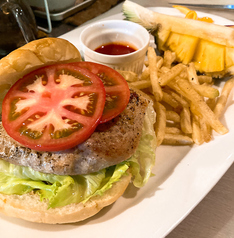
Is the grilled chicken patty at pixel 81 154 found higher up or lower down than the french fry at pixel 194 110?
higher up

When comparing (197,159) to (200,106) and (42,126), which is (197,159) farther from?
(42,126)

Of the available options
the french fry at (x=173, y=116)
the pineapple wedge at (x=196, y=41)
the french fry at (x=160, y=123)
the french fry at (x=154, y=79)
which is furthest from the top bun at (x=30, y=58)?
the pineapple wedge at (x=196, y=41)

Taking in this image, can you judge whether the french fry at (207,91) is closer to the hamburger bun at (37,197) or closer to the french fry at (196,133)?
the french fry at (196,133)

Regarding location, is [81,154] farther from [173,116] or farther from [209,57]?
[209,57]

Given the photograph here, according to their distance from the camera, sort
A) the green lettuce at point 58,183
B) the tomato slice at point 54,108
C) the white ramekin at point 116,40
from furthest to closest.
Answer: the white ramekin at point 116,40, the green lettuce at point 58,183, the tomato slice at point 54,108

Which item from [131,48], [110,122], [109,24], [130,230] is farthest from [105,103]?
[109,24]

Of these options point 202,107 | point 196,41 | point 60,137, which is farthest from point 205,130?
point 60,137

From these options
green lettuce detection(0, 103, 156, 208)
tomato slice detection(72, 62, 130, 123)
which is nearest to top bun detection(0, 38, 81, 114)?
tomato slice detection(72, 62, 130, 123)
